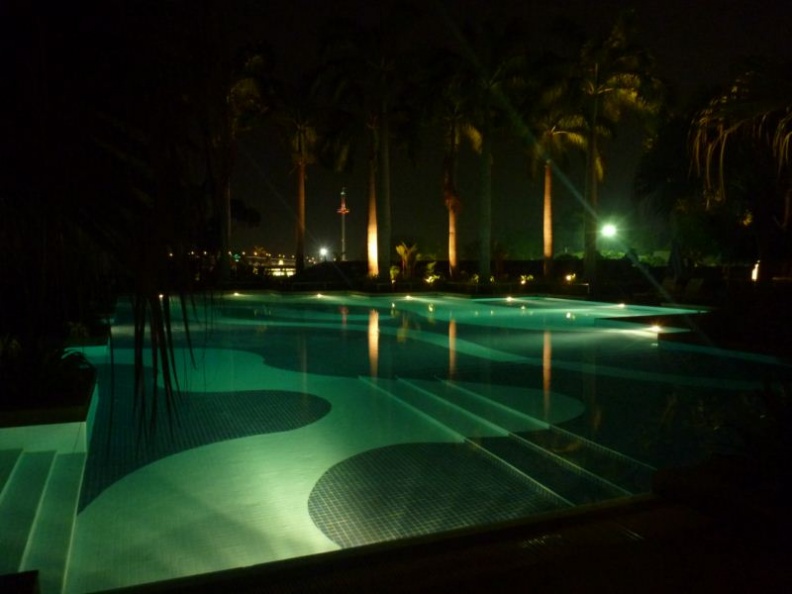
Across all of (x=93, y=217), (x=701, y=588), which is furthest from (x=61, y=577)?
(x=701, y=588)

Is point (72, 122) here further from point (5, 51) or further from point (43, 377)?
point (43, 377)

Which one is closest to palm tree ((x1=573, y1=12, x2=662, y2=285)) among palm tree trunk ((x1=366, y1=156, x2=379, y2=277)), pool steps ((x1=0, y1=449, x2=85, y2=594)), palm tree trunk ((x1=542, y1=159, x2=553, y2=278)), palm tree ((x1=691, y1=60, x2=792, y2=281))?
palm tree trunk ((x1=542, y1=159, x2=553, y2=278))

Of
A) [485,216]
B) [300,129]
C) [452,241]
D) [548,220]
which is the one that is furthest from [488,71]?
[300,129]

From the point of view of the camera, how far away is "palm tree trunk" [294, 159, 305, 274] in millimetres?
30750

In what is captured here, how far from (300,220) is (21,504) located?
27819mm

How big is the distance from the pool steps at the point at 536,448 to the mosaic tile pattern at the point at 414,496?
0.55 ft

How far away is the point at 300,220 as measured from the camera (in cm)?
3119

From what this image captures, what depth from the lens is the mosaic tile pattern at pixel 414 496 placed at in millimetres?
3884

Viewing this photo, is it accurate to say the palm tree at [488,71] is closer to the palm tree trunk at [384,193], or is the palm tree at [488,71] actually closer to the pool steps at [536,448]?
the palm tree trunk at [384,193]

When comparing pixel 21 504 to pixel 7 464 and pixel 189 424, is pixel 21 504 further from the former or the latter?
pixel 189 424

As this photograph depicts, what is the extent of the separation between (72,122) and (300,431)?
4702mm

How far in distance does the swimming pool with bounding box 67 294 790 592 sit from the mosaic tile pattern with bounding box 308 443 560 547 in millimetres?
15

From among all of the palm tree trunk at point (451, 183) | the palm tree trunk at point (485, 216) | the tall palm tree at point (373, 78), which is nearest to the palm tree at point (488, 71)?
the palm tree trunk at point (485, 216)

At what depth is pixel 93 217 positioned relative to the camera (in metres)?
1.69
